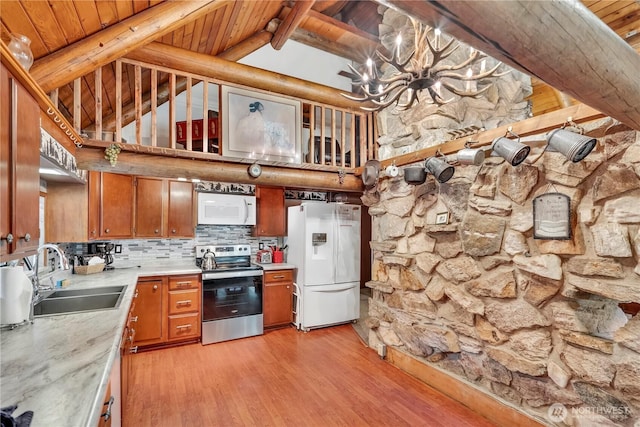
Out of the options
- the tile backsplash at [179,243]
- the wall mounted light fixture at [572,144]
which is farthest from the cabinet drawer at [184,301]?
the wall mounted light fixture at [572,144]

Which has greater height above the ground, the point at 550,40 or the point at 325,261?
the point at 550,40

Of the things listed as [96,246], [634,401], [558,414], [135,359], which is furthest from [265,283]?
[634,401]

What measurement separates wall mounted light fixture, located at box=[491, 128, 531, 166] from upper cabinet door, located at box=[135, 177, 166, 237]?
3.59 meters

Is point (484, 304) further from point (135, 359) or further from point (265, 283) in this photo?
point (135, 359)

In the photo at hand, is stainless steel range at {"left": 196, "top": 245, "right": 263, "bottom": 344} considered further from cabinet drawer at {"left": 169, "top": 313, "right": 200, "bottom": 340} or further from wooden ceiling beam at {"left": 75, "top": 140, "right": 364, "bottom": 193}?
wooden ceiling beam at {"left": 75, "top": 140, "right": 364, "bottom": 193}

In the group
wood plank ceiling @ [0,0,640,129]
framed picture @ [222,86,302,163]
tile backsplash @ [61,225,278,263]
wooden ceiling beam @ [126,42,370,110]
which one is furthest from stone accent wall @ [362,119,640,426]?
tile backsplash @ [61,225,278,263]

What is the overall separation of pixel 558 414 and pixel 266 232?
11.7ft

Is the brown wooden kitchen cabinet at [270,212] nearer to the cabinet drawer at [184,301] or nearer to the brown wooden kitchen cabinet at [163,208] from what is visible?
the brown wooden kitchen cabinet at [163,208]

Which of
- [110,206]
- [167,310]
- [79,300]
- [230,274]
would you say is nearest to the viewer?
[79,300]

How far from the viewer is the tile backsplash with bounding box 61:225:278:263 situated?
12.4 feet

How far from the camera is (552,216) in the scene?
6.21ft

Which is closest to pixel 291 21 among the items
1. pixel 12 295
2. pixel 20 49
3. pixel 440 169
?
pixel 440 169

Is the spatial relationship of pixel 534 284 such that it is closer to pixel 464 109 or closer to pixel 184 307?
pixel 464 109

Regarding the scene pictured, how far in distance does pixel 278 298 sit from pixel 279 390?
5.23 feet
